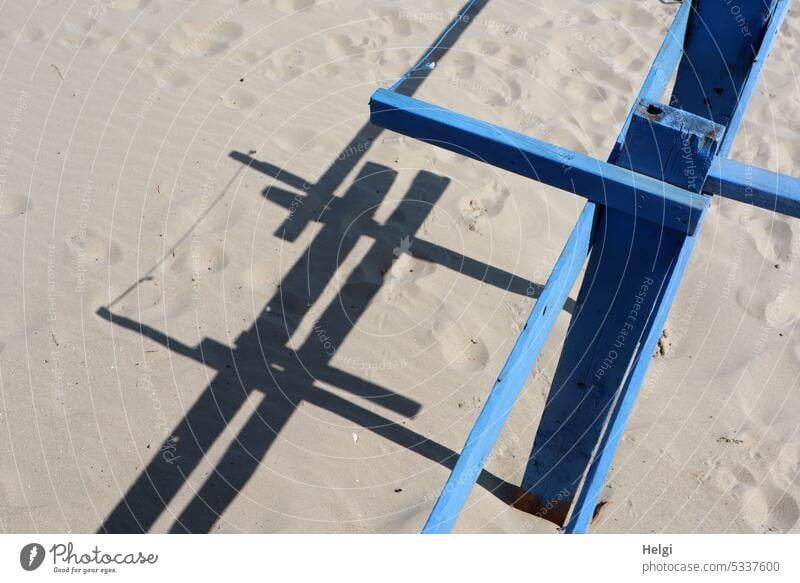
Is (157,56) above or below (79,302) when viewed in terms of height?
above

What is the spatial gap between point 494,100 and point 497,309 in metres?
1.29

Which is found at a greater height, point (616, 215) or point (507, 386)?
point (616, 215)

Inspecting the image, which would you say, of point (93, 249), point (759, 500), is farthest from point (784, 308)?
point (93, 249)

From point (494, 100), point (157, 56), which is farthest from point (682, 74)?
point (157, 56)

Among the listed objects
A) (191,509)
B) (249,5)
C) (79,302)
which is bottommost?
(191,509)

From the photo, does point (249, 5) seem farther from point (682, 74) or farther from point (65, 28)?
point (682, 74)

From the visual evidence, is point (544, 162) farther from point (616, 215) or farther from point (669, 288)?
point (669, 288)

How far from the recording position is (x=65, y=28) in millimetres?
4449

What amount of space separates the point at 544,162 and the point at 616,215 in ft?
0.87

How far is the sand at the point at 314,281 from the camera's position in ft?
9.70

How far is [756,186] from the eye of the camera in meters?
1.85

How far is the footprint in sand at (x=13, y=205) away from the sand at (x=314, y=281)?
13 mm

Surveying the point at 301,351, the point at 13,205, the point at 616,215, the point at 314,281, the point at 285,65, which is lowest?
the point at 301,351

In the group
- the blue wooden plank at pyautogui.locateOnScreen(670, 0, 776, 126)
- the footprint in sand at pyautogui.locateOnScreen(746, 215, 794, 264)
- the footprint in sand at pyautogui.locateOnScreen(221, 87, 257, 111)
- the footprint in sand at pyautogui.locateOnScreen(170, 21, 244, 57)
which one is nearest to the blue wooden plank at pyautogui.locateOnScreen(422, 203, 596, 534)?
the blue wooden plank at pyautogui.locateOnScreen(670, 0, 776, 126)
